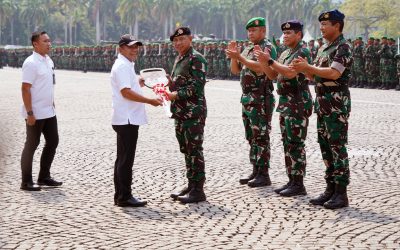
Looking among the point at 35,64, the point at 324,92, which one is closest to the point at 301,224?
the point at 324,92

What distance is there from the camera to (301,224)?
5.99m

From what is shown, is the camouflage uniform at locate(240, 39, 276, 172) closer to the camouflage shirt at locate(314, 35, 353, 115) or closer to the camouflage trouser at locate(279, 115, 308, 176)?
the camouflage trouser at locate(279, 115, 308, 176)

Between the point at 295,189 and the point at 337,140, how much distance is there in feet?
2.83

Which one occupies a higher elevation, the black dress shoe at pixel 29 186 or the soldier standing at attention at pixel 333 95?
the soldier standing at attention at pixel 333 95

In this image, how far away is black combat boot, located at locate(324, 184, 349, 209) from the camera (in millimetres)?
6602

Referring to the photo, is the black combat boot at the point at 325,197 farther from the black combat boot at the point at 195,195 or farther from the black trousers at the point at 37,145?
the black trousers at the point at 37,145

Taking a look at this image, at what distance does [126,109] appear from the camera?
6.81 metres

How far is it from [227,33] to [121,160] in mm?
144412

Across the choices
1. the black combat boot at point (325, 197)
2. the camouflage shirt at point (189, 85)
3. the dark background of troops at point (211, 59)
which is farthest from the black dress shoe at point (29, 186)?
the dark background of troops at point (211, 59)

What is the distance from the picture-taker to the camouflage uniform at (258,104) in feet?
25.2

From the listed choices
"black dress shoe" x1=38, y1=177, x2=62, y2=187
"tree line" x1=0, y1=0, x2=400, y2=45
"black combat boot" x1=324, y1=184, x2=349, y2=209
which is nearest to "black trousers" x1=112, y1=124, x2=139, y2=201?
"black dress shoe" x1=38, y1=177, x2=62, y2=187

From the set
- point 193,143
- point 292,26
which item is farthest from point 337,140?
point 193,143

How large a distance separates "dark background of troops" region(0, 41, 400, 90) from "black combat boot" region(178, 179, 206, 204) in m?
18.0

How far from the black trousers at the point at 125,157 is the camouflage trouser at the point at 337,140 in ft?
5.36
